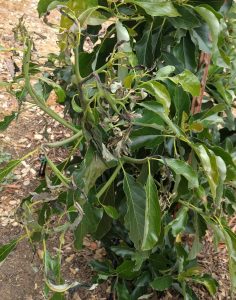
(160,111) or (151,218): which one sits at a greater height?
(160,111)

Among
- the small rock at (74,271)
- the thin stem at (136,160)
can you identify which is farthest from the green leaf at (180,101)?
the small rock at (74,271)

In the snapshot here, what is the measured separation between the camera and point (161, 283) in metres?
1.67

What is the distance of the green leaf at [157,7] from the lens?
113cm

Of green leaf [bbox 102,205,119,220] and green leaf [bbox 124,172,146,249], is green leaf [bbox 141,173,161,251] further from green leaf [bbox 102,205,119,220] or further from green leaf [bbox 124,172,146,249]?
green leaf [bbox 102,205,119,220]

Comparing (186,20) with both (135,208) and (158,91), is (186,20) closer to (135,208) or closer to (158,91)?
(158,91)

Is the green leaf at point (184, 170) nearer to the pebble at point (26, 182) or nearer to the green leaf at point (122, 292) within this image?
the green leaf at point (122, 292)

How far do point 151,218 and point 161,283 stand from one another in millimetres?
600

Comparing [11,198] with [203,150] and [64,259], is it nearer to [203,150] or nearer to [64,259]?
[64,259]

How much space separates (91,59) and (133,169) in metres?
0.41

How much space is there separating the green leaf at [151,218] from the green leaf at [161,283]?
551 mm

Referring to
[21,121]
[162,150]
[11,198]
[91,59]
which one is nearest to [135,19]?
[91,59]

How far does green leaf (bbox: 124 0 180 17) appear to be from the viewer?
1.13 m

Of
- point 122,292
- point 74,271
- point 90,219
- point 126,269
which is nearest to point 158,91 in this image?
point 90,219

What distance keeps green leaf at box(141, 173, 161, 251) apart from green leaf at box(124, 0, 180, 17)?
0.39m
